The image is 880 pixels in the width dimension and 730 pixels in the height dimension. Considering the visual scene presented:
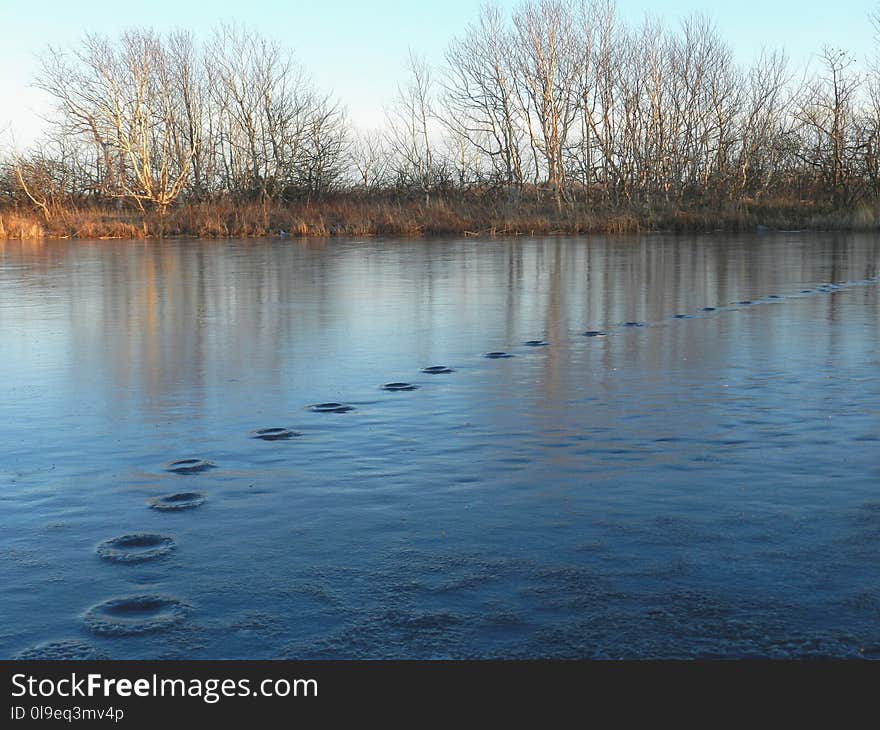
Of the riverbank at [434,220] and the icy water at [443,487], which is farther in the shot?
the riverbank at [434,220]

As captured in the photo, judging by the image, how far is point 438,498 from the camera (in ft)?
11.1

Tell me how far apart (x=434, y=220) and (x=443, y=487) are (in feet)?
90.4

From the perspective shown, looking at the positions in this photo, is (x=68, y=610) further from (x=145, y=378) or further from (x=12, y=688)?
(x=145, y=378)

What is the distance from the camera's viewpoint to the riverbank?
2900 centimetres

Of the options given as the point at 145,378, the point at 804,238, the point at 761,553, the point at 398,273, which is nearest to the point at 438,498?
the point at 761,553

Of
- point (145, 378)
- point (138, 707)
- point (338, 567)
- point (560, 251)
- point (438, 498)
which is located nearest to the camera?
point (138, 707)

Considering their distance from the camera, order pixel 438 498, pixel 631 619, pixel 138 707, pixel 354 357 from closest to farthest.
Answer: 1. pixel 138 707
2. pixel 631 619
3. pixel 438 498
4. pixel 354 357

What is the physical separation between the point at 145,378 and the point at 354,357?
131 cm

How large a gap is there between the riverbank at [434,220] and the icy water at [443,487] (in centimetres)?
2140

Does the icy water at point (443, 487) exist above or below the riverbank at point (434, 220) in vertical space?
below

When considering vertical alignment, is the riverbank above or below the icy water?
above

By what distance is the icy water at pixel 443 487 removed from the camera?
2383mm

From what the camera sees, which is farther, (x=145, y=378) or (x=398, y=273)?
(x=398, y=273)

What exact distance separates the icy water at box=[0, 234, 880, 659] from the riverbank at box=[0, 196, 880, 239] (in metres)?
21.4
